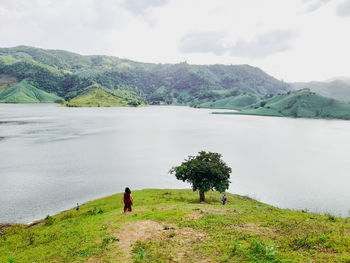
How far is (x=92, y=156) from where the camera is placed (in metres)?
101

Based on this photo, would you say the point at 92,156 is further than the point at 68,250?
Yes

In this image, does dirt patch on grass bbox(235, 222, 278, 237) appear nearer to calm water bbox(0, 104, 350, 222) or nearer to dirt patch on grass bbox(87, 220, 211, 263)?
dirt patch on grass bbox(87, 220, 211, 263)

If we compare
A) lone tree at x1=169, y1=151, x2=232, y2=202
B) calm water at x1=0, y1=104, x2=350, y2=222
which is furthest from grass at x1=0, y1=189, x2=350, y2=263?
calm water at x1=0, y1=104, x2=350, y2=222

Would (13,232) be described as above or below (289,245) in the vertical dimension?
below

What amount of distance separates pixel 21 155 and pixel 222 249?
10667cm

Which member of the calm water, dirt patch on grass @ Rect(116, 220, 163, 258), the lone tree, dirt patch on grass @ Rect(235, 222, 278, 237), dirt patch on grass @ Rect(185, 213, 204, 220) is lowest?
the calm water

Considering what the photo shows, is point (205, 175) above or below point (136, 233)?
below


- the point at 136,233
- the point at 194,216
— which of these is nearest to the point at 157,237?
the point at 136,233

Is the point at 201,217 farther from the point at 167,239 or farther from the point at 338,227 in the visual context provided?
the point at 338,227

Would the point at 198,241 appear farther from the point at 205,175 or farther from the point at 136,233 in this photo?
the point at 205,175

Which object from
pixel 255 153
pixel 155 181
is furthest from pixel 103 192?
pixel 255 153

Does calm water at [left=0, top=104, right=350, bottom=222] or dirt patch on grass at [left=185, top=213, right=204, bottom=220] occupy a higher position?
dirt patch on grass at [left=185, top=213, right=204, bottom=220]

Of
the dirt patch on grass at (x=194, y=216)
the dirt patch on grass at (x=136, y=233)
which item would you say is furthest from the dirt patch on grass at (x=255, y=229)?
the dirt patch on grass at (x=136, y=233)

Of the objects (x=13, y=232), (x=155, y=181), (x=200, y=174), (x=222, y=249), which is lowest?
(x=155, y=181)
